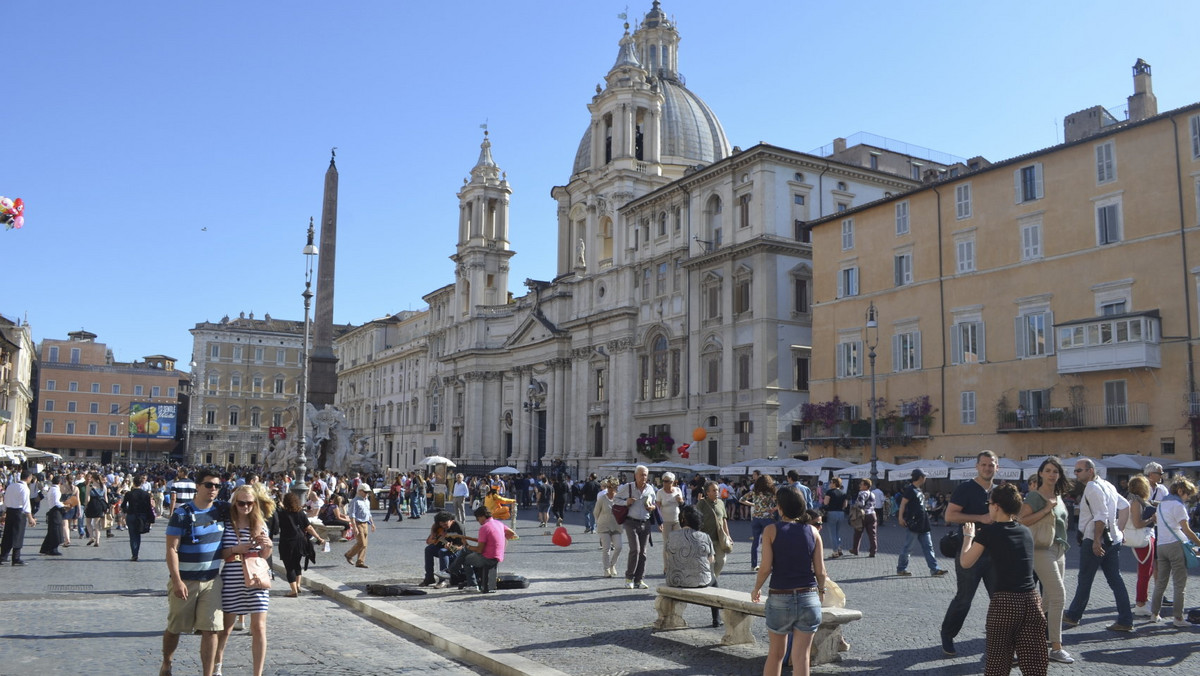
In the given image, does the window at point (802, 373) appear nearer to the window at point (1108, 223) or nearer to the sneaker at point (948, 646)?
the window at point (1108, 223)

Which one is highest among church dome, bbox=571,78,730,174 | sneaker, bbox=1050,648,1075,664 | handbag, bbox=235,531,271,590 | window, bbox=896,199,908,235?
church dome, bbox=571,78,730,174

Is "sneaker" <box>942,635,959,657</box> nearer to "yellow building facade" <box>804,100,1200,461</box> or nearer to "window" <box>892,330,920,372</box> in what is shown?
"yellow building facade" <box>804,100,1200,461</box>

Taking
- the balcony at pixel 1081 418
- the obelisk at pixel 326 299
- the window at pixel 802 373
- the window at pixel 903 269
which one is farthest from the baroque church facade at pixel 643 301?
the obelisk at pixel 326 299

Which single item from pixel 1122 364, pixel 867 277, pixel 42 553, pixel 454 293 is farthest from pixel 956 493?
pixel 454 293

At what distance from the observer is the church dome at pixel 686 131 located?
64.7 meters

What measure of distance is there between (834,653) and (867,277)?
106 feet

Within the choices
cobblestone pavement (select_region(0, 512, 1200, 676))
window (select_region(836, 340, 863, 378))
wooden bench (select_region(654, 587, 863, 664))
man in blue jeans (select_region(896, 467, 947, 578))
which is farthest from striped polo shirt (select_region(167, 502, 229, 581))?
window (select_region(836, 340, 863, 378))

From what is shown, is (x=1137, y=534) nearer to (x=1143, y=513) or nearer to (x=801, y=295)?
(x=1143, y=513)

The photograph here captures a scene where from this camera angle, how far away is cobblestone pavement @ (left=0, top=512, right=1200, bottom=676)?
8594 millimetres

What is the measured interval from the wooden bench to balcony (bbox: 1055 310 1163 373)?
77.4 ft

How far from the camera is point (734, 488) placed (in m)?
39.0

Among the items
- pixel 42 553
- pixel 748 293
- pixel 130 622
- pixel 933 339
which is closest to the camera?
pixel 130 622

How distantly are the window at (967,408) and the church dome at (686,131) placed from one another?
104 feet

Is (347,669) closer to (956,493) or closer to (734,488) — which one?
(956,493)
